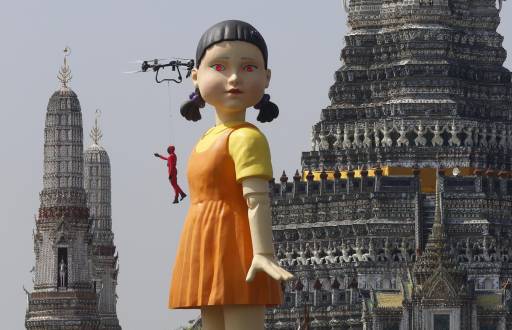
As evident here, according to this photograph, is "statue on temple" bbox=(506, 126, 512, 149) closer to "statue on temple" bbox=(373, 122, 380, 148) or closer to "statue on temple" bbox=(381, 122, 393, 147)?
"statue on temple" bbox=(381, 122, 393, 147)

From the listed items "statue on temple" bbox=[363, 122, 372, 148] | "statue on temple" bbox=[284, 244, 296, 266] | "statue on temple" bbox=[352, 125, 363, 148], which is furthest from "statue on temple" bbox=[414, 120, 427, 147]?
"statue on temple" bbox=[284, 244, 296, 266]

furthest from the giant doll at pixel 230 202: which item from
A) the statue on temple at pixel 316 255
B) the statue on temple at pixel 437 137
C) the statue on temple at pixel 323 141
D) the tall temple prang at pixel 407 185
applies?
the statue on temple at pixel 323 141

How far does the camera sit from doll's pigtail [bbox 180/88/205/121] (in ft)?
98.4

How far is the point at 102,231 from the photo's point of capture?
135125 millimetres

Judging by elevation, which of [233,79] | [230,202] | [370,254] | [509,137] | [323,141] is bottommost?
[230,202]

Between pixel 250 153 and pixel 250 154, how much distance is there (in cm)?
1

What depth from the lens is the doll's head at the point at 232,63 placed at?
29.4m

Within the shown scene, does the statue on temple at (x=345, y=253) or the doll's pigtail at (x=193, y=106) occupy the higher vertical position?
the statue on temple at (x=345, y=253)

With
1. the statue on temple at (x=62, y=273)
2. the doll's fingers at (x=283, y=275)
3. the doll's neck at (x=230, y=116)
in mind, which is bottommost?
the doll's fingers at (x=283, y=275)

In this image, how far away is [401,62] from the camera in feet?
408

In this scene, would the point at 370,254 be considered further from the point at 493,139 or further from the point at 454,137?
the point at 493,139

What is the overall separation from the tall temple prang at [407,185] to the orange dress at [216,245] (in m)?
78.8

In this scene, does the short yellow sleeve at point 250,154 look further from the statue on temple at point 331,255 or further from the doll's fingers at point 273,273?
the statue on temple at point 331,255

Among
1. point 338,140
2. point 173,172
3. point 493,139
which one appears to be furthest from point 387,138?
point 173,172
